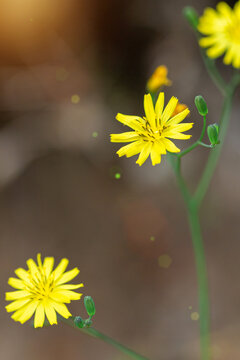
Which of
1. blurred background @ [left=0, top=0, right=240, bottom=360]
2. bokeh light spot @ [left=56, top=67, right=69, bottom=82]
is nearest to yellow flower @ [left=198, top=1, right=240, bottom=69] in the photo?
blurred background @ [left=0, top=0, right=240, bottom=360]

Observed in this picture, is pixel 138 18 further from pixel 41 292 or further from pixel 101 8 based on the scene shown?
pixel 41 292

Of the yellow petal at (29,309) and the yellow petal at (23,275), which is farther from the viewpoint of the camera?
the yellow petal at (23,275)

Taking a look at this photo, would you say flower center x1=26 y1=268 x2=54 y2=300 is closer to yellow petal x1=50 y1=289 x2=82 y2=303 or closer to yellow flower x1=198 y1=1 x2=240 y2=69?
yellow petal x1=50 y1=289 x2=82 y2=303

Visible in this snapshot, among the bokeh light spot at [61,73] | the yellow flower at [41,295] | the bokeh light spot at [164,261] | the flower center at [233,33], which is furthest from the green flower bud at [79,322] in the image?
the bokeh light spot at [61,73]

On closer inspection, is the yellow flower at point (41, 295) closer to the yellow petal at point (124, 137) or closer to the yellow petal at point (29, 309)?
the yellow petal at point (29, 309)

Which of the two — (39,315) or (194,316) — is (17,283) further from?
(194,316)

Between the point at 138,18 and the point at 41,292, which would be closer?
the point at 41,292

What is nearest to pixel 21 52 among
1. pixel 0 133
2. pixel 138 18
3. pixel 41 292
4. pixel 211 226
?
pixel 0 133
